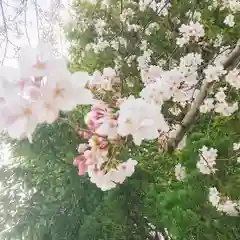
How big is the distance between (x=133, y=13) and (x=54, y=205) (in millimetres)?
1291

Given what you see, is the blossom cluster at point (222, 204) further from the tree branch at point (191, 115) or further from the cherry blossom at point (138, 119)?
the cherry blossom at point (138, 119)

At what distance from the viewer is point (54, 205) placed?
1590 mm

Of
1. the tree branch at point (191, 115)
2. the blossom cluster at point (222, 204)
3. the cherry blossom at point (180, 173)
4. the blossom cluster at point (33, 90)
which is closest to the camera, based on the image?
the blossom cluster at point (33, 90)

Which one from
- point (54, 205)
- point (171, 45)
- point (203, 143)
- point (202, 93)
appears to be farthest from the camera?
point (171, 45)

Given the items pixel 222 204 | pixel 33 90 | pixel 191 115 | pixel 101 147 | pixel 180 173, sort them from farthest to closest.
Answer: pixel 180 173 → pixel 222 204 → pixel 191 115 → pixel 101 147 → pixel 33 90

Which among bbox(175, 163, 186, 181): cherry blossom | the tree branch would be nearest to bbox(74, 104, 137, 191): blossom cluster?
the tree branch

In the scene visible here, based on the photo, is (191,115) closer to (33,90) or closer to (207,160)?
(207,160)

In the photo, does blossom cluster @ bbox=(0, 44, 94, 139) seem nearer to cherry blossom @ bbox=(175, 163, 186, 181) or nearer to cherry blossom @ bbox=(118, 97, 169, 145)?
cherry blossom @ bbox=(118, 97, 169, 145)

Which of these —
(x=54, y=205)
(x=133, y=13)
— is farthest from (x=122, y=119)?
(x=133, y=13)

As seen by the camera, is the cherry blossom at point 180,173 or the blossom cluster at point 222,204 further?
the cherry blossom at point 180,173

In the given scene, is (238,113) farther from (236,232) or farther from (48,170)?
(48,170)

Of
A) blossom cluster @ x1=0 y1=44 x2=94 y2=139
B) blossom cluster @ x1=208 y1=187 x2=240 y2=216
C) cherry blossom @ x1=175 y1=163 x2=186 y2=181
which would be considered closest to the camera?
blossom cluster @ x1=0 y1=44 x2=94 y2=139

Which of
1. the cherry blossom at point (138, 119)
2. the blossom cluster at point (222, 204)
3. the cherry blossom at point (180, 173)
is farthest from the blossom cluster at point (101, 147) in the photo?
the cherry blossom at point (180, 173)

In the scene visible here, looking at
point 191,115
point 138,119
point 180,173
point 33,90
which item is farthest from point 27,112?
point 180,173
